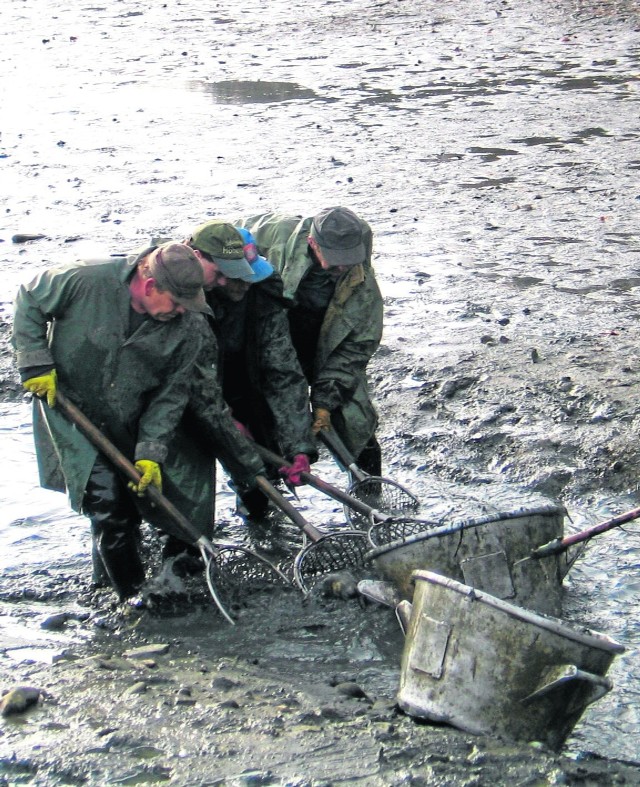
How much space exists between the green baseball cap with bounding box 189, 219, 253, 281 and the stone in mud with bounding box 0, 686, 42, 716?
1968 millimetres

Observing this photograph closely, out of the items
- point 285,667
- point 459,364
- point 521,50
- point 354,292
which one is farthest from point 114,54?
point 285,667

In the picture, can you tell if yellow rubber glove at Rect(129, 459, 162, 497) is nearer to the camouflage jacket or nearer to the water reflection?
the camouflage jacket

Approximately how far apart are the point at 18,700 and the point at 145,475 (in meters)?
1.12

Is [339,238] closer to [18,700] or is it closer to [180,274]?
[180,274]

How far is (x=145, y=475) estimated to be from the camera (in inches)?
201

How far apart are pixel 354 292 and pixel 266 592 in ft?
4.96

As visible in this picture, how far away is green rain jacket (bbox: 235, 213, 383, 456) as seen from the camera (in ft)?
19.4

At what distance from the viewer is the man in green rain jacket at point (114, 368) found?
4.95 metres

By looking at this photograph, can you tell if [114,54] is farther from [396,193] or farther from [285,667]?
[285,667]

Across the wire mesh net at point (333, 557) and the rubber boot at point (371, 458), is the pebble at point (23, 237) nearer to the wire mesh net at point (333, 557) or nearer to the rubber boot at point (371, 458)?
the rubber boot at point (371, 458)

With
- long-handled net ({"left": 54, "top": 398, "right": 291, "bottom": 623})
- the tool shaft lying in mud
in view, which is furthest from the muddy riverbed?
the tool shaft lying in mud

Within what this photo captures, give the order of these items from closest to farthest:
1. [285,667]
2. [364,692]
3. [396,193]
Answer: [364,692], [285,667], [396,193]

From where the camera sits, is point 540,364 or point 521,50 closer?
point 540,364

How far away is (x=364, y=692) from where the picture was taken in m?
4.62
